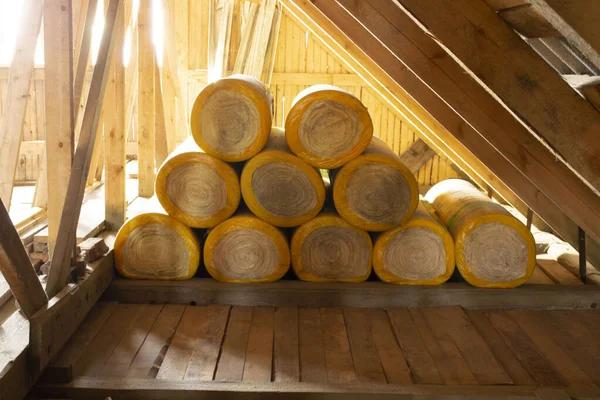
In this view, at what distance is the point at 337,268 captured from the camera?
4.09 meters

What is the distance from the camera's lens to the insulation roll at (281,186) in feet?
12.9

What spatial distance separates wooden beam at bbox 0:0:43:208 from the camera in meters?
4.00

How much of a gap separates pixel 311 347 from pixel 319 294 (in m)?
0.61

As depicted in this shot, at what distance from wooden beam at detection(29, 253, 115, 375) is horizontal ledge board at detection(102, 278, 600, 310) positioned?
0.22 meters

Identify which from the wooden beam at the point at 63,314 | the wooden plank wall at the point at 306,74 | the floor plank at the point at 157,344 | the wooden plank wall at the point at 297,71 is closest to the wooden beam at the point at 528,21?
the floor plank at the point at 157,344

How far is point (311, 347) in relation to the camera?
3.46 meters

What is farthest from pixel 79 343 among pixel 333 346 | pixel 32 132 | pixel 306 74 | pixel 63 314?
pixel 306 74

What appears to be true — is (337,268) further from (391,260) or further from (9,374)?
(9,374)

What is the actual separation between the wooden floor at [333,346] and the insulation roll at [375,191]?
58 centimetres

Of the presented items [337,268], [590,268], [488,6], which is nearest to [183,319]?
[337,268]

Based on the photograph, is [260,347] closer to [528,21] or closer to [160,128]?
[528,21]

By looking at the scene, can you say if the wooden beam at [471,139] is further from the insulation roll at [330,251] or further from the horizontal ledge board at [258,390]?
the horizontal ledge board at [258,390]

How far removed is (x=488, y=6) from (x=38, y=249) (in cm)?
318

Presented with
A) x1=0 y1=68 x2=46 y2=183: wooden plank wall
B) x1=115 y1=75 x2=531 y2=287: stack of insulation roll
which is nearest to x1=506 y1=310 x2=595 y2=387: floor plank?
x1=115 y1=75 x2=531 y2=287: stack of insulation roll
